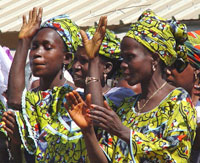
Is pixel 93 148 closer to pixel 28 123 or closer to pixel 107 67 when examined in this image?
pixel 28 123

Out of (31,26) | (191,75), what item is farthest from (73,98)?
(191,75)

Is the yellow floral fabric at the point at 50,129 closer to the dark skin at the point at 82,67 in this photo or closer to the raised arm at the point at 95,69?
the dark skin at the point at 82,67

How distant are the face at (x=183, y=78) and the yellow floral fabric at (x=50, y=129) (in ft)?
2.98

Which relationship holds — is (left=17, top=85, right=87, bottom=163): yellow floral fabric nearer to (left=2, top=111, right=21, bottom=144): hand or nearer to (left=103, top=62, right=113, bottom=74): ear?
(left=2, top=111, right=21, bottom=144): hand

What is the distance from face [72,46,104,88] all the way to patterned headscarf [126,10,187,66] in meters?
0.73

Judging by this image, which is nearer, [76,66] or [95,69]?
[95,69]

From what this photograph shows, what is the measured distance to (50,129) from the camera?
17.9 feet

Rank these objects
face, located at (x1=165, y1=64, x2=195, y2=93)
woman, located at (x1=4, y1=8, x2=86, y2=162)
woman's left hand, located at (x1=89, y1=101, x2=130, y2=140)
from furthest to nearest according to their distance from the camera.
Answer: face, located at (x1=165, y1=64, x2=195, y2=93) < woman, located at (x1=4, y1=8, x2=86, y2=162) < woman's left hand, located at (x1=89, y1=101, x2=130, y2=140)

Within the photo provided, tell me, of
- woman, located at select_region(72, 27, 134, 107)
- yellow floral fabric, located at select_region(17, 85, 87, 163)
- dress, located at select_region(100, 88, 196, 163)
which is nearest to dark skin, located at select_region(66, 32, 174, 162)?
dress, located at select_region(100, 88, 196, 163)

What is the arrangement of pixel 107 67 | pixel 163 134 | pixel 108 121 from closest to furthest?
pixel 108 121
pixel 163 134
pixel 107 67

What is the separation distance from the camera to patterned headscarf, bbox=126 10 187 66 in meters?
5.04

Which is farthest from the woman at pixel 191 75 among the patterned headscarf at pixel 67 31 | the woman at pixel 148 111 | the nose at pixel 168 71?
the patterned headscarf at pixel 67 31

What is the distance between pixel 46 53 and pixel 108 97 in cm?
66

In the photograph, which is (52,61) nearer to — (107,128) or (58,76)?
(58,76)
